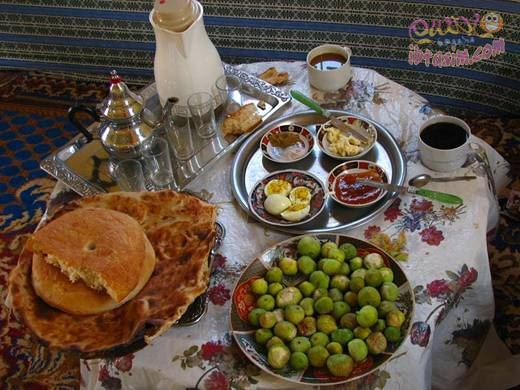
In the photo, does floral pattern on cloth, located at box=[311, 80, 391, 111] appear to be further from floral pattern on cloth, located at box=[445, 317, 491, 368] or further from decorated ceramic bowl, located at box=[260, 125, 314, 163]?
floral pattern on cloth, located at box=[445, 317, 491, 368]

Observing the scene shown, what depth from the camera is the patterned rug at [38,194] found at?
1.72 m

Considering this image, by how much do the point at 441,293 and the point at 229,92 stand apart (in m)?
0.78

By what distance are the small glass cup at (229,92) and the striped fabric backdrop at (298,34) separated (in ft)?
2.42

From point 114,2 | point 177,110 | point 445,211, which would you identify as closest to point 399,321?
point 445,211

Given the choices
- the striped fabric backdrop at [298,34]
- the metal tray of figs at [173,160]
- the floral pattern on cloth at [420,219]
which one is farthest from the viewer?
the striped fabric backdrop at [298,34]

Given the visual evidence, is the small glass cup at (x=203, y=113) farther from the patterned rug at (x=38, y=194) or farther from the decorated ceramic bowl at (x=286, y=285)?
the patterned rug at (x=38, y=194)

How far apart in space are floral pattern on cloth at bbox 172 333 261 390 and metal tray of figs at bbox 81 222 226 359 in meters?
0.05

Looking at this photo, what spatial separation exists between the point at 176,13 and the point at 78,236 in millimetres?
561

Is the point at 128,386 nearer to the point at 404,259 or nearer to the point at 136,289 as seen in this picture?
the point at 136,289

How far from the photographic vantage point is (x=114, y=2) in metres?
2.33

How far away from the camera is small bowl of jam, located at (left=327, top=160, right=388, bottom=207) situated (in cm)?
116

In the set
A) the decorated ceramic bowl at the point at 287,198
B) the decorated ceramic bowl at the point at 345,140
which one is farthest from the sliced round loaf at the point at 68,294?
the decorated ceramic bowl at the point at 345,140

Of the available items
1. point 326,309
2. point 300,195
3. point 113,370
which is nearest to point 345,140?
point 300,195

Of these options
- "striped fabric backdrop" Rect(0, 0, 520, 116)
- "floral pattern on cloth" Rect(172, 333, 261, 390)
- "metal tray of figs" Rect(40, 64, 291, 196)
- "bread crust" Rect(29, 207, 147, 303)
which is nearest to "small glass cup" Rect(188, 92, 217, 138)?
"metal tray of figs" Rect(40, 64, 291, 196)
